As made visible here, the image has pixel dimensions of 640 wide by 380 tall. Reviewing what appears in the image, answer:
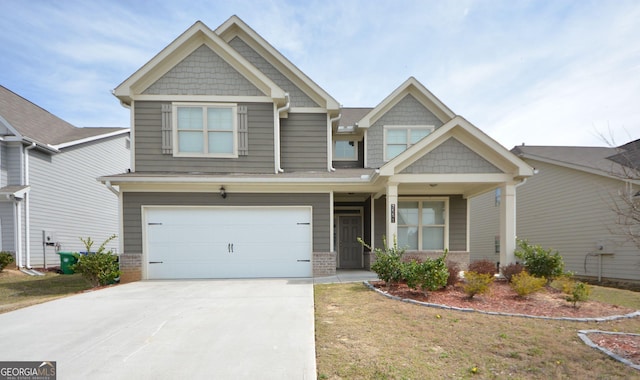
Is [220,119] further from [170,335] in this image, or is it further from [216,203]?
[170,335]

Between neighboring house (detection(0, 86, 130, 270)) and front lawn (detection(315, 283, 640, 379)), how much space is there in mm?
13392

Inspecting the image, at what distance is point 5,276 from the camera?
35.4ft

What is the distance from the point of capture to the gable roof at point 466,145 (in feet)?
27.5

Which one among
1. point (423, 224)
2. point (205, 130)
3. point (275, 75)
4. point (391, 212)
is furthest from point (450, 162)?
point (205, 130)

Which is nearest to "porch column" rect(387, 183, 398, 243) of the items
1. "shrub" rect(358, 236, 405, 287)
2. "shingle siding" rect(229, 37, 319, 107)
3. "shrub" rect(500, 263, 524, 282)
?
"shrub" rect(358, 236, 405, 287)

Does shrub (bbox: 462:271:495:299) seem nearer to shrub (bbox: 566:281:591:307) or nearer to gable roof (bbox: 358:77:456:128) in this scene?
shrub (bbox: 566:281:591:307)

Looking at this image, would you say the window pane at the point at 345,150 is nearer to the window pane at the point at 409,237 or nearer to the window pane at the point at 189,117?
the window pane at the point at 409,237

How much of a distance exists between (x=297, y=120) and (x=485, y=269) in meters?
7.27

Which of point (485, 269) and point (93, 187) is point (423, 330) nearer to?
point (485, 269)

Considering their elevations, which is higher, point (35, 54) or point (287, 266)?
point (35, 54)

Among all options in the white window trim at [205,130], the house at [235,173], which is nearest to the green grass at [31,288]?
the house at [235,173]

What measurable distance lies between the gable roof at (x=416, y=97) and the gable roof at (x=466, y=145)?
3.35 meters

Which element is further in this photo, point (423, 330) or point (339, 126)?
point (339, 126)

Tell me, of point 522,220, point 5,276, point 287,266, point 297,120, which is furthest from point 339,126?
point 5,276
